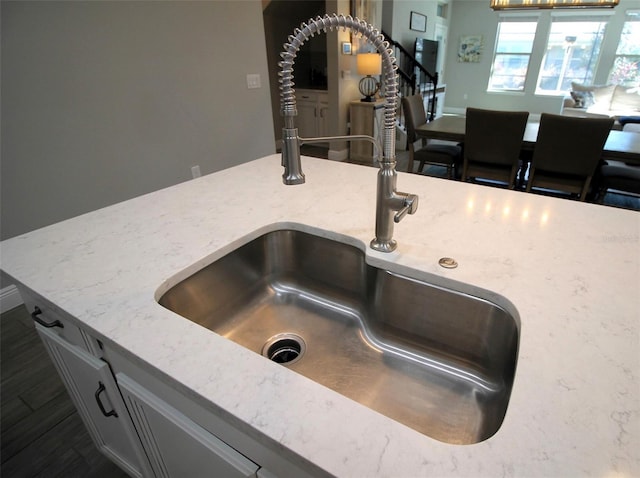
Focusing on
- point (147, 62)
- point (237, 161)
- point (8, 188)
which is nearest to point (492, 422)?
point (8, 188)

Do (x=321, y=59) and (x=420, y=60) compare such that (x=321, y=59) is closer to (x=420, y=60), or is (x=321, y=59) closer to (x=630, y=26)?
(x=420, y=60)

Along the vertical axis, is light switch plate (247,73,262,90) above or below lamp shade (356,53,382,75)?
below

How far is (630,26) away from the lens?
6.36m

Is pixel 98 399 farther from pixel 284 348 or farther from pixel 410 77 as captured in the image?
pixel 410 77

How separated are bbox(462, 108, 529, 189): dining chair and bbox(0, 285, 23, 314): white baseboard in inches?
135

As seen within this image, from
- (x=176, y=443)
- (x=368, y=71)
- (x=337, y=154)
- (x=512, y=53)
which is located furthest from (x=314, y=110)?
(x=512, y=53)

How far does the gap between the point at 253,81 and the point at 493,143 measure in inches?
84.6

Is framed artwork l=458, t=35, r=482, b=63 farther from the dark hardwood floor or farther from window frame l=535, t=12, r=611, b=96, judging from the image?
the dark hardwood floor

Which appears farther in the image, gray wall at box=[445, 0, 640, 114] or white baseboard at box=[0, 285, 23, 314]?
gray wall at box=[445, 0, 640, 114]

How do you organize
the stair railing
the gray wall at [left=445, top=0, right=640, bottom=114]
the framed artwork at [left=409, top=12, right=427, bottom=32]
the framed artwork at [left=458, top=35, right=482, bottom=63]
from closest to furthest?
the stair railing, the framed artwork at [left=409, top=12, right=427, bottom=32], the gray wall at [left=445, top=0, right=640, bottom=114], the framed artwork at [left=458, top=35, right=482, bottom=63]

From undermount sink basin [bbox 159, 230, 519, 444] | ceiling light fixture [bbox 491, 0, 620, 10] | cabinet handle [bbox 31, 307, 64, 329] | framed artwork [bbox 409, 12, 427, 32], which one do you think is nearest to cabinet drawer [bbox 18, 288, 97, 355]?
cabinet handle [bbox 31, 307, 64, 329]

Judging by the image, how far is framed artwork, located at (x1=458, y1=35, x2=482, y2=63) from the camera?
7.72m

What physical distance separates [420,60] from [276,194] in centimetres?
615

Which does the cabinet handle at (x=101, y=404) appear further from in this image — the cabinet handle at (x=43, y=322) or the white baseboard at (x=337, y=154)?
the white baseboard at (x=337, y=154)
